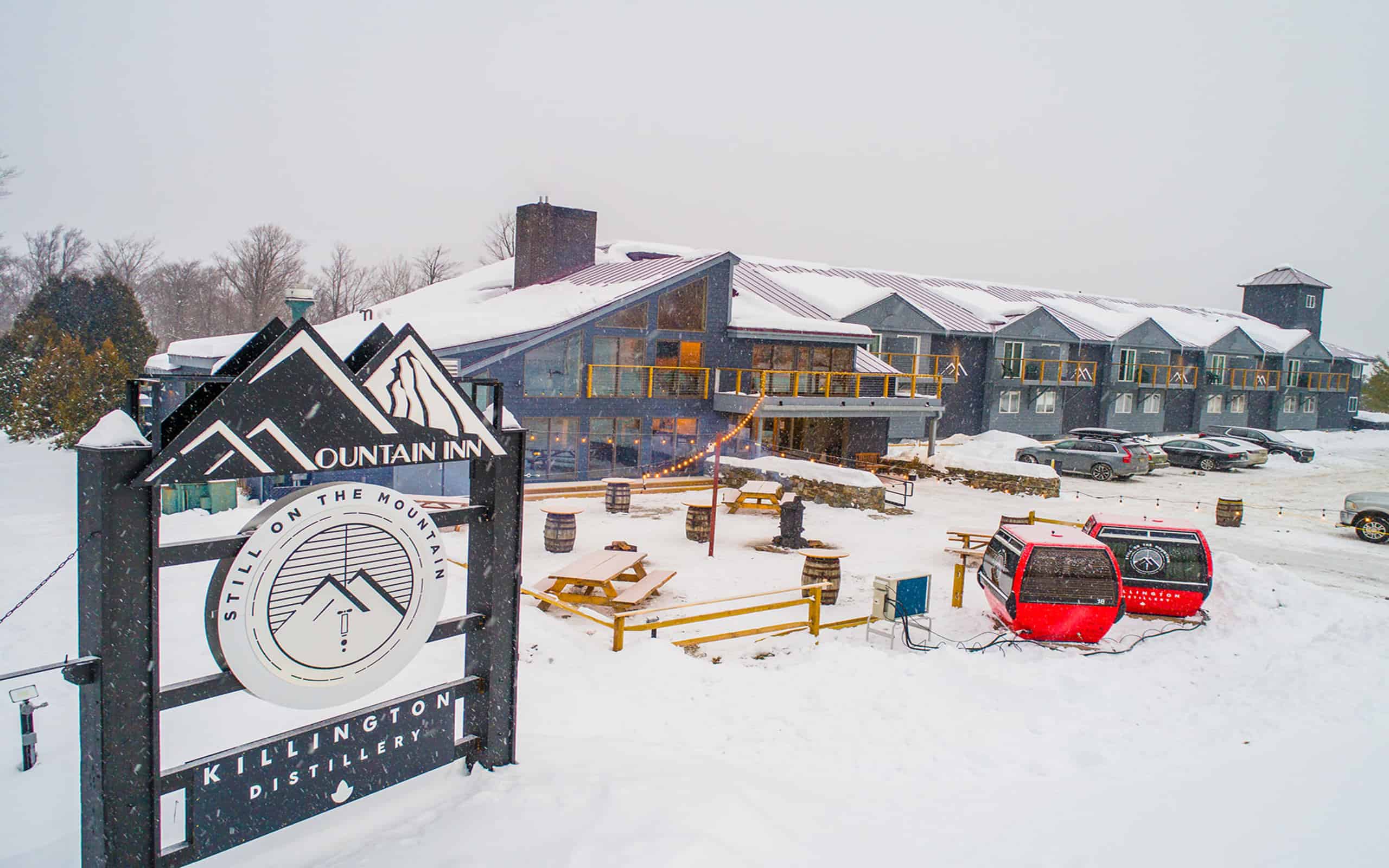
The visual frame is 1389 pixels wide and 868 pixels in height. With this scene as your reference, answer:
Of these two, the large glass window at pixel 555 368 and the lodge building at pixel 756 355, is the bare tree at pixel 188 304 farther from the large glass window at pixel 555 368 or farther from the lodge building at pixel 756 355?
the large glass window at pixel 555 368

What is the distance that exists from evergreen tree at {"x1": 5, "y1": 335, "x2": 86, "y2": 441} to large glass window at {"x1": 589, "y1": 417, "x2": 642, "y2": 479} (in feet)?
58.6

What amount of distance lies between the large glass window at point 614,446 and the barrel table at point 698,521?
23.9ft

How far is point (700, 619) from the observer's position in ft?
36.3

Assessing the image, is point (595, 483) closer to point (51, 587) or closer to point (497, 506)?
point (51, 587)

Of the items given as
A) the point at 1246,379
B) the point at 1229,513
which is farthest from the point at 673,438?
the point at 1246,379

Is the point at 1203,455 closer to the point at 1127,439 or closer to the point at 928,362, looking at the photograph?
the point at 1127,439

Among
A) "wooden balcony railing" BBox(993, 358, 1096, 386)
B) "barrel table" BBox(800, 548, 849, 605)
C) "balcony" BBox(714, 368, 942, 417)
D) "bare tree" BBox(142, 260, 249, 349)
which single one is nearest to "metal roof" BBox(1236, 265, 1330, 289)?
"wooden balcony railing" BBox(993, 358, 1096, 386)

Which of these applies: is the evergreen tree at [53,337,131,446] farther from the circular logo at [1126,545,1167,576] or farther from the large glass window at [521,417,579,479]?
the circular logo at [1126,545,1167,576]

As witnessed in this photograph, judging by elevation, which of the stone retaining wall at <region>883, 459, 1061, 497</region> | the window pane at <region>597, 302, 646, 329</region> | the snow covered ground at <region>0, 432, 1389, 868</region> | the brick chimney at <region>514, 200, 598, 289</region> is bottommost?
the snow covered ground at <region>0, 432, 1389, 868</region>

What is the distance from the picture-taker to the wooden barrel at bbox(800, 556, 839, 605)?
1406 centimetres

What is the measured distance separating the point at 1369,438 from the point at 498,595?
59260 millimetres

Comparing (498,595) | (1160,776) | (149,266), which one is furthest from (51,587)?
(149,266)

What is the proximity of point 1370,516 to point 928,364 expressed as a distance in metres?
18.1

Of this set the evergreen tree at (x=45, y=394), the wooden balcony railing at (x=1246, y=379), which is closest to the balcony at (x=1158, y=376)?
the wooden balcony railing at (x=1246, y=379)
